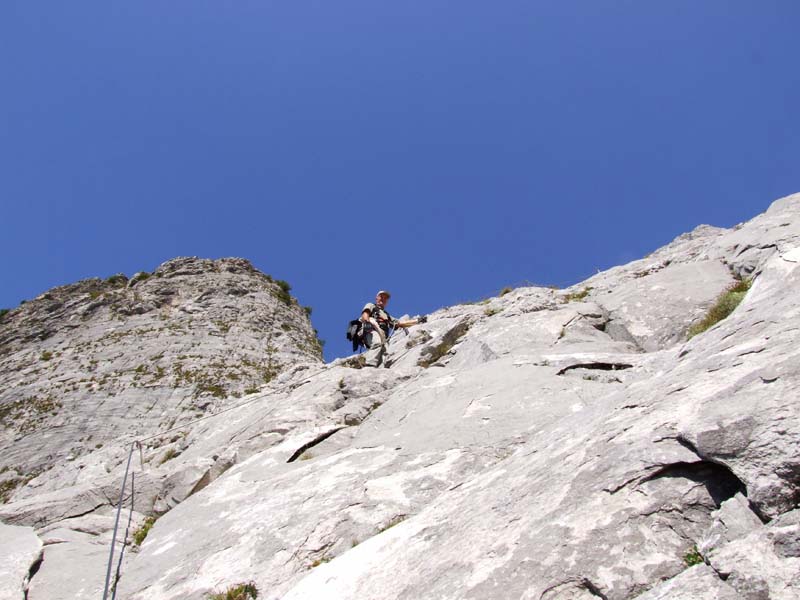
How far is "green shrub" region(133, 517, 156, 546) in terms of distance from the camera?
8875 mm

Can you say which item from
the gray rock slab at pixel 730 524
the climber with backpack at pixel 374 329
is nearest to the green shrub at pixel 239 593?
the gray rock slab at pixel 730 524

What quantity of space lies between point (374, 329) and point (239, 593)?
10.2 m

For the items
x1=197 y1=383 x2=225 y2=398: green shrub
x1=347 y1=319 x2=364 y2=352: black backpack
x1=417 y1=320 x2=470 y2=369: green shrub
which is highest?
x1=197 y1=383 x2=225 y2=398: green shrub

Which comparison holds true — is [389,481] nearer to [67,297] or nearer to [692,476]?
[692,476]

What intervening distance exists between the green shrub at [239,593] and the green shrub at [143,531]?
124 inches

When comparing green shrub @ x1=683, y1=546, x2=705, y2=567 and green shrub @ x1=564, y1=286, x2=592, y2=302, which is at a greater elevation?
green shrub @ x1=564, y1=286, x2=592, y2=302

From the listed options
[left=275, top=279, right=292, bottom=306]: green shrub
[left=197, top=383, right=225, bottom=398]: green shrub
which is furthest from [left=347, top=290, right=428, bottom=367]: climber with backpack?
[left=275, top=279, right=292, bottom=306]: green shrub

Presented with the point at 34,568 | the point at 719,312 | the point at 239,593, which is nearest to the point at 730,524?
the point at 239,593

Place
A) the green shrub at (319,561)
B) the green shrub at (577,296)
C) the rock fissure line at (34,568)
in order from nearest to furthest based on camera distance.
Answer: the green shrub at (319,561), the rock fissure line at (34,568), the green shrub at (577,296)

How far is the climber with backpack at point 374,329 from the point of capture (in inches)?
627

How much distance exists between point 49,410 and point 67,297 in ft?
51.5

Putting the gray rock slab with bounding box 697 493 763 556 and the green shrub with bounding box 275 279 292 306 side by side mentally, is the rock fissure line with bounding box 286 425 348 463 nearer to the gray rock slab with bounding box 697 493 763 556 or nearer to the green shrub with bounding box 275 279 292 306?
the gray rock slab with bounding box 697 493 763 556

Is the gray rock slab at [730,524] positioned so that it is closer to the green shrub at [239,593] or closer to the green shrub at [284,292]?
the green shrub at [239,593]

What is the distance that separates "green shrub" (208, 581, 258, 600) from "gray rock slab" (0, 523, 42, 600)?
108 inches
